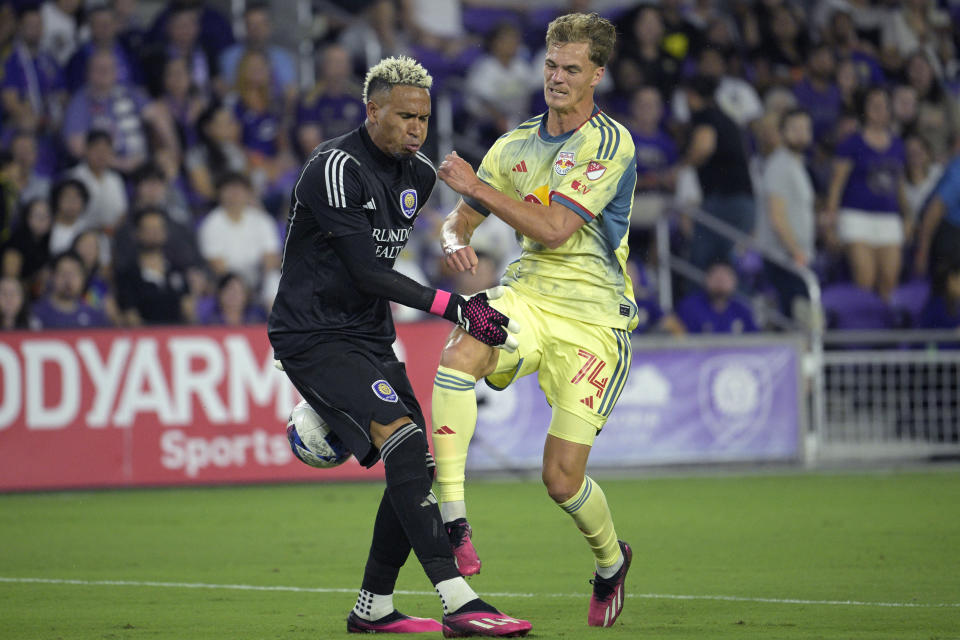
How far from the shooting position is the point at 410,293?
5.85 m

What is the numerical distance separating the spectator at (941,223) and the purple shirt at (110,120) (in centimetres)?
910

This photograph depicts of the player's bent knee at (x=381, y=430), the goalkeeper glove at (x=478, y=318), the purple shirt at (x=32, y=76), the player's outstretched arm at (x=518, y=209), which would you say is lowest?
the player's bent knee at (x=381, y=430)

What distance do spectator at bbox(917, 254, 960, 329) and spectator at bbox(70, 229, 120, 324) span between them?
888 centimetres

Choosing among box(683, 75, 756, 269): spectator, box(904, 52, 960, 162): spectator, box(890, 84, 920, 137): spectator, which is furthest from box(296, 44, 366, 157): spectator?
box(904, 52, 960, 162): spectator

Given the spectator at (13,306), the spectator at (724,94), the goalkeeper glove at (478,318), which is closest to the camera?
the goalkeeper glove at (478,318)

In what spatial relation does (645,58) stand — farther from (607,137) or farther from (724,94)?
(607,137)

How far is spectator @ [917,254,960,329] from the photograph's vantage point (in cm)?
1567

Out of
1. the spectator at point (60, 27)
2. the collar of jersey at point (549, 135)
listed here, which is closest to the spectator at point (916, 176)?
the spectator at point (60, 27)

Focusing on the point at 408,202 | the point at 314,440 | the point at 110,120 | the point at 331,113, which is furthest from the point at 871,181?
the point at 314,440

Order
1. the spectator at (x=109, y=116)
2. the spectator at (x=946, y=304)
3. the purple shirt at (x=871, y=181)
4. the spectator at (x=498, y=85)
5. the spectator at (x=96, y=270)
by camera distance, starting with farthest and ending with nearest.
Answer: the purple shirt at (x=871, y=181)
the spectator at (x=498, y=85)
the spectator at (x=946, y=304)
the spectator at (x=109, y=116)
the spectator at (x=96, y=270)

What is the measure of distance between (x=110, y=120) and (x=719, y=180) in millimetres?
6854

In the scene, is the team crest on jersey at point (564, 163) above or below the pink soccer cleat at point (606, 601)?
above

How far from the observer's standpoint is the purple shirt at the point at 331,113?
15.3m

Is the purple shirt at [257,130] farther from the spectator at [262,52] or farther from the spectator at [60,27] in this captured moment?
the spectator at [60,27]
